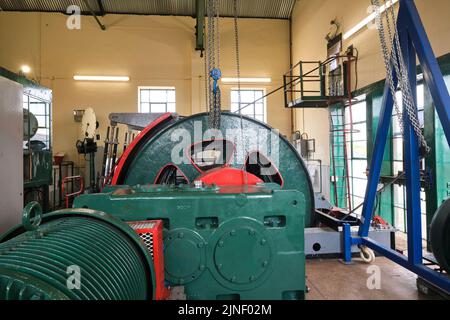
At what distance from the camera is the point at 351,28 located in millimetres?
6254

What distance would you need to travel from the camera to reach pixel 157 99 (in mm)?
9797

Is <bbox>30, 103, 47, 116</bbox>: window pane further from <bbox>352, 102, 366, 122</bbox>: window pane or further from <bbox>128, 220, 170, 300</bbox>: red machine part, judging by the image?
<bbox>352, 102, 366, 122</bbox>: window pane

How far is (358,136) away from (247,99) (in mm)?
4458

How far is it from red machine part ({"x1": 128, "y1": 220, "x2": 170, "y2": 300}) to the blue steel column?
1.84 metres

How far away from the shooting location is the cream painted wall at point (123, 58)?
9422mm

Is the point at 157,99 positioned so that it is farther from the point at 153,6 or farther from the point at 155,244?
the point at 155,244

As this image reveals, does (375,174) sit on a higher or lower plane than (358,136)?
lower

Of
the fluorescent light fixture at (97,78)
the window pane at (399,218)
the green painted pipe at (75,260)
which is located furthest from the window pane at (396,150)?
the fluorescent light fixture at (97,78)

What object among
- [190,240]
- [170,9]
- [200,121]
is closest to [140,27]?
[170,9]

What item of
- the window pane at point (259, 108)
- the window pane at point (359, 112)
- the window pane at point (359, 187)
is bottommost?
the window pane at point (359, 187)

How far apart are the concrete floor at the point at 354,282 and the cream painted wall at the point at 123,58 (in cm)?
760

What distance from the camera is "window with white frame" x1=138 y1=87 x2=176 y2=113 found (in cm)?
971

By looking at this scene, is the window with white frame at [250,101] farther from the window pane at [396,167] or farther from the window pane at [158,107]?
the window pane at [396,167]
